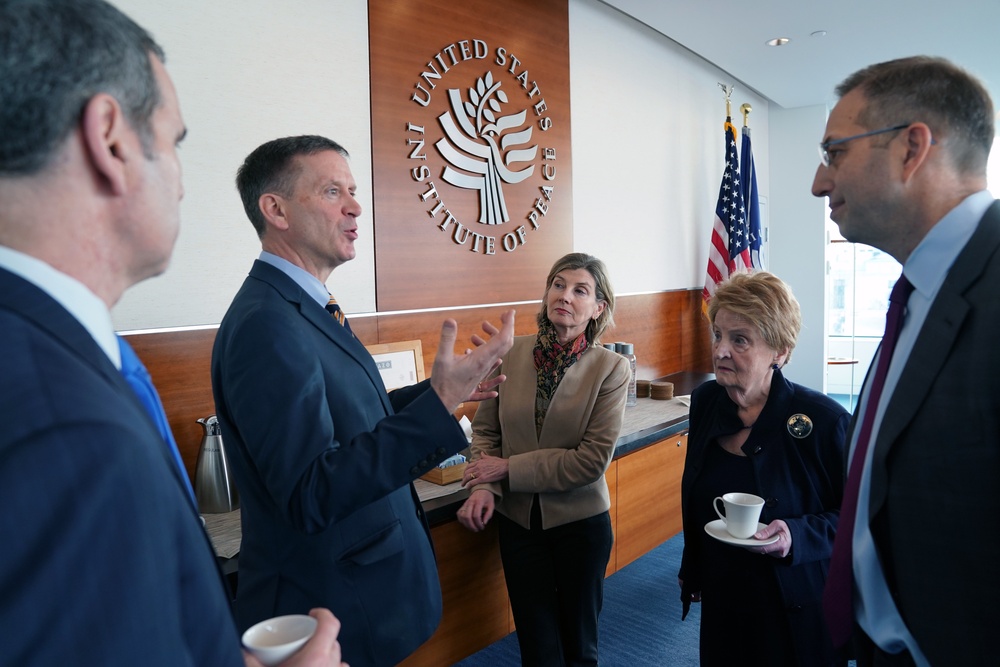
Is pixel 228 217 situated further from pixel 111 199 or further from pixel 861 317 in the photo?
pixel 861 317

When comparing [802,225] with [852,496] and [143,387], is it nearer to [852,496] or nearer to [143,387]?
[852,496]

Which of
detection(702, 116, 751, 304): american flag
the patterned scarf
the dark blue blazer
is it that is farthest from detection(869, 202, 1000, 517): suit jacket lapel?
detection(702, 116, 751, 304): american flag

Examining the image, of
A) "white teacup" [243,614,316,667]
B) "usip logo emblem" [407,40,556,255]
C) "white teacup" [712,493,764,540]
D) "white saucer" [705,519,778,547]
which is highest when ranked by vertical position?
"usip logo emblem" [407,40,556,255]

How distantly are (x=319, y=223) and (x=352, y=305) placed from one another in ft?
4.28

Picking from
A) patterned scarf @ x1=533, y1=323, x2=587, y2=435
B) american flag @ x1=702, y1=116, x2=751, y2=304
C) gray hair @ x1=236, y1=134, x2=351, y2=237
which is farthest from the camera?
american flag @ x1=702, y1=116, x2=751, y2=304

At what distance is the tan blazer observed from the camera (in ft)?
7.36

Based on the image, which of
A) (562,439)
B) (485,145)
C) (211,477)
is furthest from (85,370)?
(485,145)

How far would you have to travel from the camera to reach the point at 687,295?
17.5 ft

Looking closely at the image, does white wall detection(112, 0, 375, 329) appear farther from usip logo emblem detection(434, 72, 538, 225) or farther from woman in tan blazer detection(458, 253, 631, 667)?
woman in tan blazer detection(458, 253, 631, 667)

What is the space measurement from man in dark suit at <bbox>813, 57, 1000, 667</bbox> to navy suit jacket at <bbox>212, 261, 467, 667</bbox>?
78 centimetres

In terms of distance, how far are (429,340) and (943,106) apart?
2.26 metres

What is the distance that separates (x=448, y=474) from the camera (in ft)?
8.04

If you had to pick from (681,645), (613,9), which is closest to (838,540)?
(681,645)

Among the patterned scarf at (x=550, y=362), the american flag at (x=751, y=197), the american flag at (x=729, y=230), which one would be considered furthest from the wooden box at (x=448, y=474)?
the american flag at (x=751, y=197)
